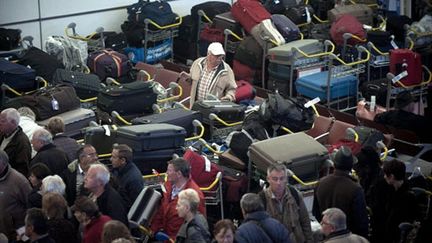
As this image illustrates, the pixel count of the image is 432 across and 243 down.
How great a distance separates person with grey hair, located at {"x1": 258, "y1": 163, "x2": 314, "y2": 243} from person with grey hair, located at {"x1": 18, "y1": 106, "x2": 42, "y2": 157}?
10.3 ft

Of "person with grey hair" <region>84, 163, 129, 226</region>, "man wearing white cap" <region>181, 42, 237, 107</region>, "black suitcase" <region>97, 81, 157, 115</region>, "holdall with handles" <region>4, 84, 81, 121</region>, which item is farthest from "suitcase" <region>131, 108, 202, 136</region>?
"person with grey hair" <region>84, 163, 129, 226</region>

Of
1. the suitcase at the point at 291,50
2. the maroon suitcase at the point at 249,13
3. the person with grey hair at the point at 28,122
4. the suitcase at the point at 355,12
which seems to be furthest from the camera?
the suitcase at the point at 355,12

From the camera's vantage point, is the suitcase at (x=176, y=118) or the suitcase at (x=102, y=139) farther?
the suitcase at (x=176, y=118)

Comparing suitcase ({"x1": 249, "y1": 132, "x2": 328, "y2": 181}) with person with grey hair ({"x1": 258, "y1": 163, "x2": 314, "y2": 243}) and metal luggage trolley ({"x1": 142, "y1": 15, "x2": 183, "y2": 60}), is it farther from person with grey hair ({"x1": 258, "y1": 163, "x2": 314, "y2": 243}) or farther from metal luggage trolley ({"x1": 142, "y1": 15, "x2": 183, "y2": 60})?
metal luggage trolley ({"x1": 142, "y1": 15, "x2": 183, "y2": 60})

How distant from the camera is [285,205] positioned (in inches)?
366

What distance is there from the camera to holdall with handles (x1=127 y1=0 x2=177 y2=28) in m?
15.6

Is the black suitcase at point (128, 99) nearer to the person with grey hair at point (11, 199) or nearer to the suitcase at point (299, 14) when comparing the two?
the person with grey hair at point (11, 199)

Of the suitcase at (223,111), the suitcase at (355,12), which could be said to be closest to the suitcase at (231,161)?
the suitcase at (223,111)

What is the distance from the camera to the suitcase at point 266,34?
49.3 ft

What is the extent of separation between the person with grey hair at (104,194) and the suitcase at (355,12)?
25.6ft

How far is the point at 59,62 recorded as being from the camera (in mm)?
14055

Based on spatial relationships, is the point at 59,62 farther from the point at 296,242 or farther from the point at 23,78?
the point at 296,242

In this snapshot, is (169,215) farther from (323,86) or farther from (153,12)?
(153,12)

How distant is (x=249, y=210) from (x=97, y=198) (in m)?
1.43
